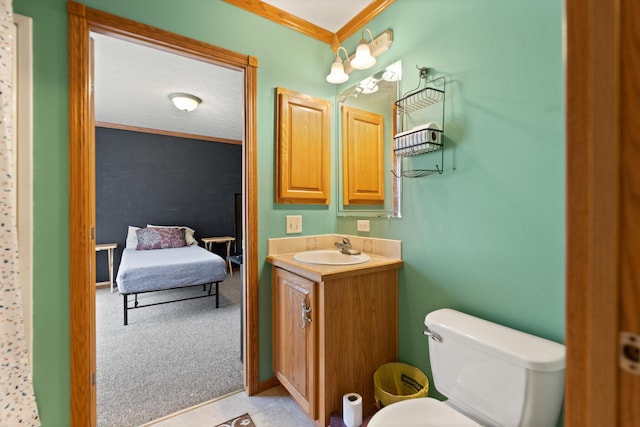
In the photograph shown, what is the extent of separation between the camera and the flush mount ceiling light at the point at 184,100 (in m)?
3.33

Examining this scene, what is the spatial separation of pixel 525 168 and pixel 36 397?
2.39 meters

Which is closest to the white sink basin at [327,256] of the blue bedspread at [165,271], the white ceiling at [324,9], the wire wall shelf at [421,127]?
the wire wall shelf at [421,127]

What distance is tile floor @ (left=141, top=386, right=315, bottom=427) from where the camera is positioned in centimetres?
158

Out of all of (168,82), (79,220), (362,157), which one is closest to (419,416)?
(362,157)

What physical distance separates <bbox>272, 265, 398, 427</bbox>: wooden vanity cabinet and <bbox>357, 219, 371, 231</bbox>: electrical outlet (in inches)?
15.3

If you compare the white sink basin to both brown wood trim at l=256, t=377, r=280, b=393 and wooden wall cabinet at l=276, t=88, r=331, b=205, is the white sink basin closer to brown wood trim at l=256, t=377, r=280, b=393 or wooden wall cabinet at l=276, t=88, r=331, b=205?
wooden wall cabinet at l=276, t=88, r=331, b=205

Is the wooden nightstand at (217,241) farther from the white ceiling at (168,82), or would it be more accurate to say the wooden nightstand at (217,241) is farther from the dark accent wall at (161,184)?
the white ceiling at (168,82)

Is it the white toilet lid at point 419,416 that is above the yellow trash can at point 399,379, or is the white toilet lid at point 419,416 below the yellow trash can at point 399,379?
above

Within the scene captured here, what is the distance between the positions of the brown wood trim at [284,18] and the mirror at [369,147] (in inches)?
18.1

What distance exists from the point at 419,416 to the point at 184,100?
3726 millimetres

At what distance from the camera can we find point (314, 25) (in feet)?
6.83

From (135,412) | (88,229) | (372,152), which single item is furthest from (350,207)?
(135,412)

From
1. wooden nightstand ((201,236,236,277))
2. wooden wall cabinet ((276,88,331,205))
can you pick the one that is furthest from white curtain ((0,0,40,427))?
wooden nightstand ((201,236,236,277))

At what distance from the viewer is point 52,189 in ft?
4.34
